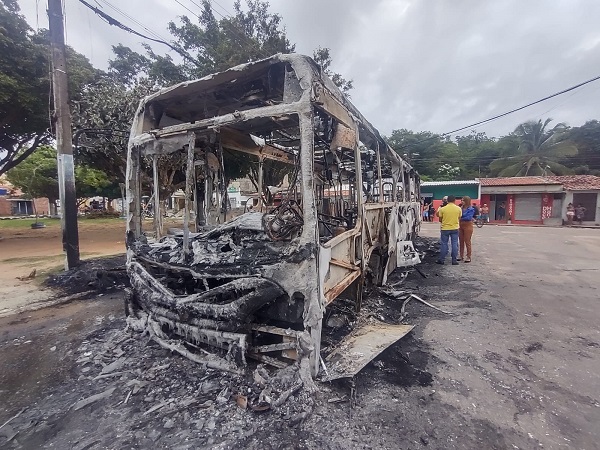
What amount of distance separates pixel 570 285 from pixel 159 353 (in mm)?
6848

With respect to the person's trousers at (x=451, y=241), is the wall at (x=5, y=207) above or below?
above

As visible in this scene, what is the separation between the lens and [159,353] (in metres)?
3.11

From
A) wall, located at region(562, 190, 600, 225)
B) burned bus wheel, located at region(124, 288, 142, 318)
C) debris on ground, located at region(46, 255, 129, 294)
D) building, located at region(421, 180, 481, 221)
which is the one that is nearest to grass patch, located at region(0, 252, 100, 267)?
debris on ground, located at region(46, 255, 129, 294)

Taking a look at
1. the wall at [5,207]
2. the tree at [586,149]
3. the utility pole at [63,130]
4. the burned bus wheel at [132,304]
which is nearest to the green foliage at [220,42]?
the utility pole at [63,130]

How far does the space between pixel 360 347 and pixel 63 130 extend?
23.5ft

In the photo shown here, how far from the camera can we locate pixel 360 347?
307 centimetres

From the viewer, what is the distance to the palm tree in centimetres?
2548

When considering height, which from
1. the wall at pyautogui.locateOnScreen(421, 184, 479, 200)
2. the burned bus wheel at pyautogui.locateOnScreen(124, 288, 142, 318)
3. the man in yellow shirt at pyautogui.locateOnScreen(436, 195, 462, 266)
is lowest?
the burned bus wheel at pyautogui.locateOnScreen(124, 288, 142, 318)

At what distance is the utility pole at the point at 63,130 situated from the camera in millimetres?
6309

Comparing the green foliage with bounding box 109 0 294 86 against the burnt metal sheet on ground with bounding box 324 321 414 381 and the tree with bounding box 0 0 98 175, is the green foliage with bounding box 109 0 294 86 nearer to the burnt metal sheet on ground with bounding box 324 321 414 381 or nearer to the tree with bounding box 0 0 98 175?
the tree with bounding box 0 0 98 175

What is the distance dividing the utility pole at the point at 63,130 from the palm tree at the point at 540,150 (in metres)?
30.5

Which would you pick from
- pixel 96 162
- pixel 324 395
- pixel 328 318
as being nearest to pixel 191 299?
pixel 324 395

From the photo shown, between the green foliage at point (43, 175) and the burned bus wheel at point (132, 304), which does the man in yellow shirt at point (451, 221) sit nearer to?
the burned bus wheel at point (132, 304)

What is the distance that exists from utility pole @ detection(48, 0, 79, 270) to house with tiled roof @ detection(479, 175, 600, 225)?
2407cm
